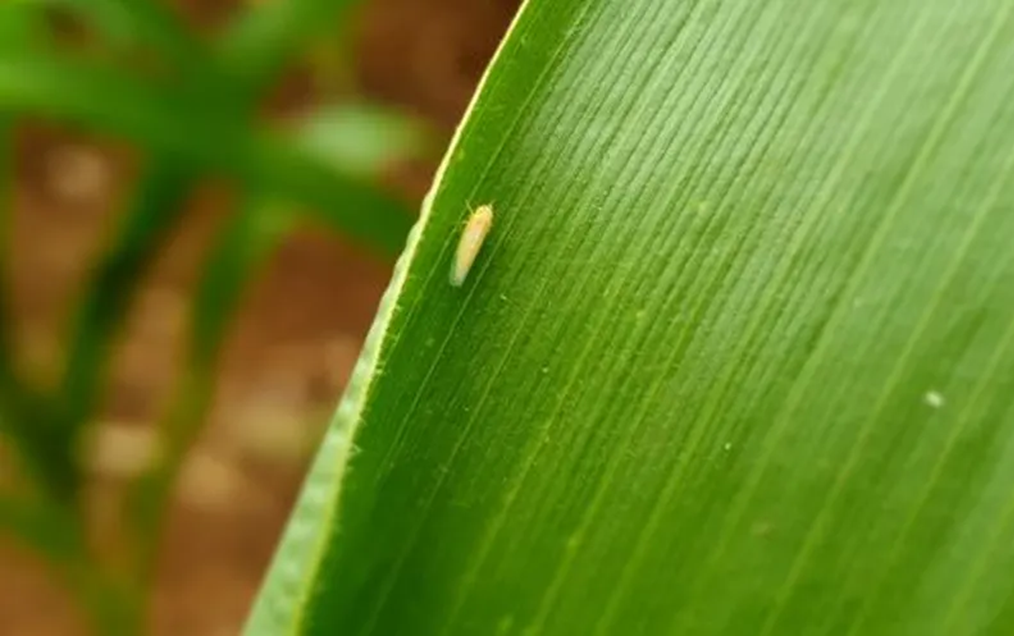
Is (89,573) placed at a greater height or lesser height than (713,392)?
lesser

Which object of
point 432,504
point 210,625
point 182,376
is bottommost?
point 210,625

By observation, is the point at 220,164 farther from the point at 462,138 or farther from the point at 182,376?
the point at 462,138

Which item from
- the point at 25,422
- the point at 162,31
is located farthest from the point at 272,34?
the point at 25,422

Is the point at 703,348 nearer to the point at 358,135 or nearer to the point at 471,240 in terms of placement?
the point at 471,240

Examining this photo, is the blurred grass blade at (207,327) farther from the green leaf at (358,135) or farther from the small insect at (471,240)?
the small insect at (471,240)

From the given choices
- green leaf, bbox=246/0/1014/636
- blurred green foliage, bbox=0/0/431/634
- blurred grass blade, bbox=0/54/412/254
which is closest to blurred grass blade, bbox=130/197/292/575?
blurred green foliage, bbox=0/0/431/634

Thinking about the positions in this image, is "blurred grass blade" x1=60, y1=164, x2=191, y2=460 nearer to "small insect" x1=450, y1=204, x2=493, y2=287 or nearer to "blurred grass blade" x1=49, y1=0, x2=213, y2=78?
"blurred grass blade" x1=49, y1=0, x2=213, y2=78

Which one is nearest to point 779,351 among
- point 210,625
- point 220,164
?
point 220,164
